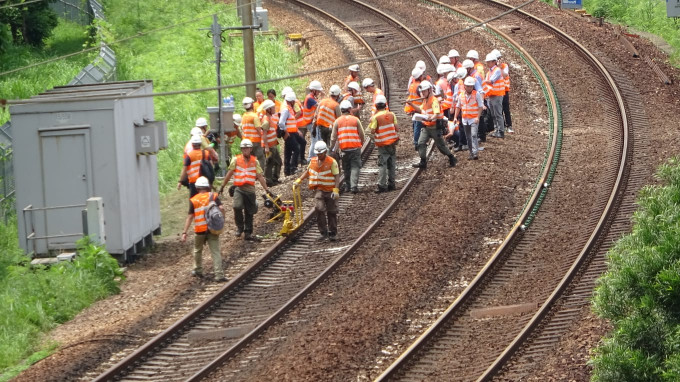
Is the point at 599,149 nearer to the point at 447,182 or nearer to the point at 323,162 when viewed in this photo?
the point at 447,182

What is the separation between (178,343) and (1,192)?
8.44 meters

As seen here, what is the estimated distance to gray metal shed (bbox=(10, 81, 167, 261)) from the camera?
62.7 ft

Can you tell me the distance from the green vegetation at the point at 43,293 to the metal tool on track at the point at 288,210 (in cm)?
280

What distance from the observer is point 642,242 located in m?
13.1

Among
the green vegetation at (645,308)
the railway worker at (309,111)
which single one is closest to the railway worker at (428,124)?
the railway worker at (309,111)

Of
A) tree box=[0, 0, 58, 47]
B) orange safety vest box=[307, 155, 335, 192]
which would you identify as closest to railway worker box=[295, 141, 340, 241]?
orange safety vest box=[307, 155, 335, 192]

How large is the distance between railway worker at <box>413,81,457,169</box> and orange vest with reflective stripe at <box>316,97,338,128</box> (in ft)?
5.08

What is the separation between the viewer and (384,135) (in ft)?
69.7

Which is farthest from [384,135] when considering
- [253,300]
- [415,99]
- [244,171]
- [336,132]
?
[253,300]

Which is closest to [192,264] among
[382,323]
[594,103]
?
[382,323]

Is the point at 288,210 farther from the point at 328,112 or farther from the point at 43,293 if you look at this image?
the point at 43,293

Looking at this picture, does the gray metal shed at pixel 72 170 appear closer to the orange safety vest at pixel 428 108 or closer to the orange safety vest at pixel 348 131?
the orange safety vest at pixel 348 131

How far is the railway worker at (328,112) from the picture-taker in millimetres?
22266

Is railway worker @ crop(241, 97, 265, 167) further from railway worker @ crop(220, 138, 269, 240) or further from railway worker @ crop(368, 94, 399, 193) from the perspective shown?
railway worker @ crop(220, 138, 269, 240)
